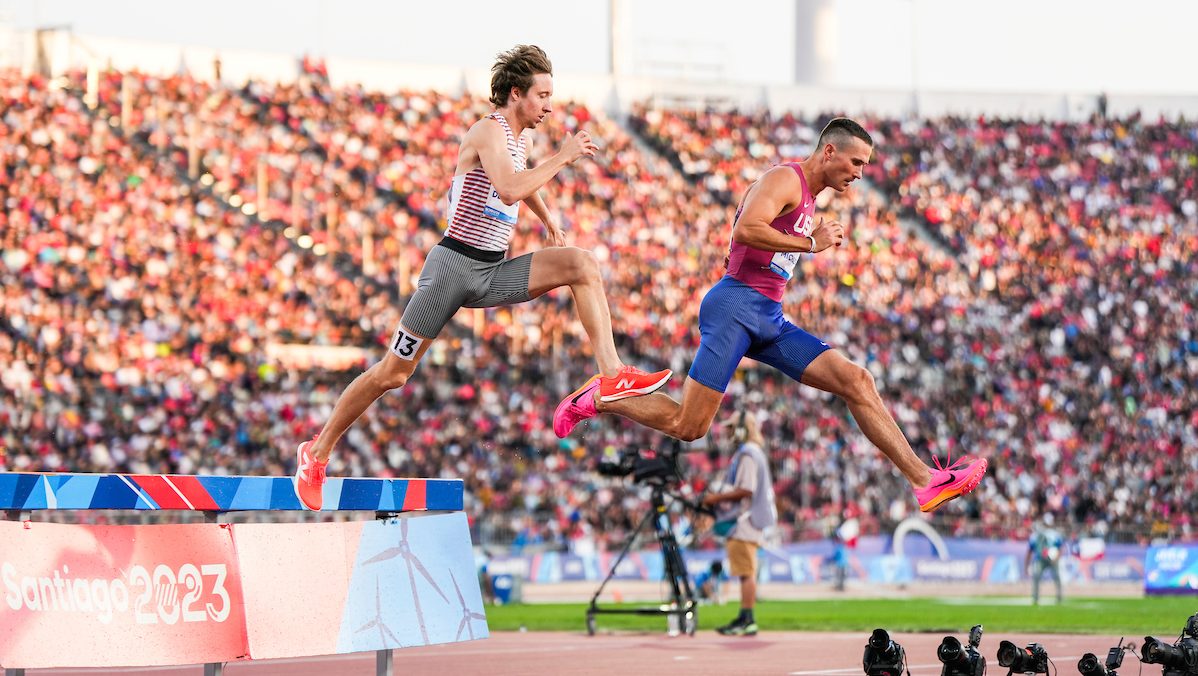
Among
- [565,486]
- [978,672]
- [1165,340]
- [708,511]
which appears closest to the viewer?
[978,672]

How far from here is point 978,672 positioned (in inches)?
293

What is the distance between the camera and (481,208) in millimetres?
8656

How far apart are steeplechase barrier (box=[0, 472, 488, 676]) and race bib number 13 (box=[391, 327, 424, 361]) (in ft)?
2.27

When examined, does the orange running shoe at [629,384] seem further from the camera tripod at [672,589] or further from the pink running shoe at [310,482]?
the camera tripod at [672,589]

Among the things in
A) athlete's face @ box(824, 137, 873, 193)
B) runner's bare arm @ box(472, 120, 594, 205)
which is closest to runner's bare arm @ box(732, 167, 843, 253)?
athlete's face @ box(824, 137, 873, 193)

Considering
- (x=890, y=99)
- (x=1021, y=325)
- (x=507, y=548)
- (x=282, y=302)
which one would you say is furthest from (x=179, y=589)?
(x=890, y=99)

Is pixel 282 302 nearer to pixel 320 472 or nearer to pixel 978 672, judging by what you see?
pixel 320 472

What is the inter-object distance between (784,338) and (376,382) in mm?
2269

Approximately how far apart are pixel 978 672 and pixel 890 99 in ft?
136

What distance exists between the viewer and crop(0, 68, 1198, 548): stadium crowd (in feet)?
89.7

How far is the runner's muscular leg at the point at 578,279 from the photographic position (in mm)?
8664

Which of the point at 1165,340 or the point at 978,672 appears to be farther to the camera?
the point at 1165,340

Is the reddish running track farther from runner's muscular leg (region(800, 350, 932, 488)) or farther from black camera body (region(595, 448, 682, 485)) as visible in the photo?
runner's muscular leg (region(800, 350, 932, 488))

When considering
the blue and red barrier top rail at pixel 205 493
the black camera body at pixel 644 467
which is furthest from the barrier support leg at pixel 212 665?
the black camera body at pixel 644 467
